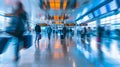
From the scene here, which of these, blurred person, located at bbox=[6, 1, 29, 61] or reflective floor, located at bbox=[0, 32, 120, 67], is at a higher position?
blurred person, located at bbox=[6, 1, 29, 61]

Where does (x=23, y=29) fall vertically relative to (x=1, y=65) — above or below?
above

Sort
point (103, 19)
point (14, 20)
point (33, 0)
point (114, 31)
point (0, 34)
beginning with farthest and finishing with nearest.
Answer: point (103, 19)
point (114, 31)
point (33, 0)
point (0, 34)
point (14, 20)

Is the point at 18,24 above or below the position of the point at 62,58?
above

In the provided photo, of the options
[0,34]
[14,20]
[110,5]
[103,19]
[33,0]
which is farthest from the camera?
[103,19]

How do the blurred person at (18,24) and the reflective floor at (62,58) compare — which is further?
the blurred person at (18,24)

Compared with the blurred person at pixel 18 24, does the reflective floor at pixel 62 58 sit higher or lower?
lower

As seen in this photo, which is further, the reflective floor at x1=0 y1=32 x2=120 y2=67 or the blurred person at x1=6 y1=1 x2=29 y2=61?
the blurred person at x1=6 y1=1 x2=29 y2=61

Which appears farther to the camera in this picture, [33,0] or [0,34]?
[33,0]

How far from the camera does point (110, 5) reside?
72.1 feet

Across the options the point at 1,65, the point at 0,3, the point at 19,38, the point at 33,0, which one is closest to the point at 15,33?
the point at 19,38

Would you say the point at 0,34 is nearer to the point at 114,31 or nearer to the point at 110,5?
the point at 110,5

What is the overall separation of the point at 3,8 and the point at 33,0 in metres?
15.4

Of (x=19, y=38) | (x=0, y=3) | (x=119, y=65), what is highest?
(x=0, y=3)

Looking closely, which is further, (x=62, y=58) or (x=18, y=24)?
(x=62, y=58)
